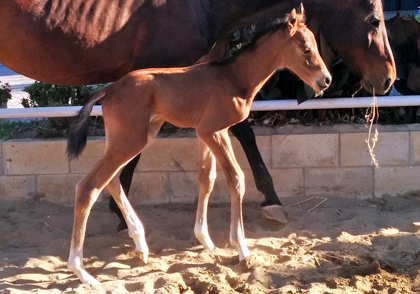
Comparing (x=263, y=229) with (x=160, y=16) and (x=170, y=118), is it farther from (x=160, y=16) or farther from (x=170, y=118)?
(x=160, y=16)

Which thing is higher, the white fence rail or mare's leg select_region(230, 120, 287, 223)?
the white fence rail

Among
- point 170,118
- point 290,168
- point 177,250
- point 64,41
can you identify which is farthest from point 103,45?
point 290,168

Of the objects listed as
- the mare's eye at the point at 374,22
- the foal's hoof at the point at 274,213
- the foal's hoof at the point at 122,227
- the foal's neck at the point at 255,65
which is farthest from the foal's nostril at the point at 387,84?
the foal's hoof at the point at 122,227

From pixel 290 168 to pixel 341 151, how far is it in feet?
1.52

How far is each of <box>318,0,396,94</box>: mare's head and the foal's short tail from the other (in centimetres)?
186

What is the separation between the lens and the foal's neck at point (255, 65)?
3848 mm

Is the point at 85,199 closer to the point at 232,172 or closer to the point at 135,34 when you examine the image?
the point at 232,172

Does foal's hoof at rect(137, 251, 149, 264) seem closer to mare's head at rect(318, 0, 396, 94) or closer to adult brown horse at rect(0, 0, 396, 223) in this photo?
adult brown horse at rect(0, 0, 396, 223)

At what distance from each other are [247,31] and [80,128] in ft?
4.44

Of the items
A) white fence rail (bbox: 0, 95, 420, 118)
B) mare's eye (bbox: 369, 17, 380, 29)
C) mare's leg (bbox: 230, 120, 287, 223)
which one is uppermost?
mare's eye (bbox: 369, 17, 380, 29)

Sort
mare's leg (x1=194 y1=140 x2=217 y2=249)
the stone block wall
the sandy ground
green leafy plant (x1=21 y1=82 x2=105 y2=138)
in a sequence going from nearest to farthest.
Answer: the sandy ground < mare's leg (x1=194 y1=140 x2=217 y2=249) < the stone block wall < green leafy plant (x1=21 y1=82 x2=105 y2=138)

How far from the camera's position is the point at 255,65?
153 inches

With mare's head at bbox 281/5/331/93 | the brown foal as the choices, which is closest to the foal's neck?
the brown foal

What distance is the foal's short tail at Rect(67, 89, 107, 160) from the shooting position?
147 inches
